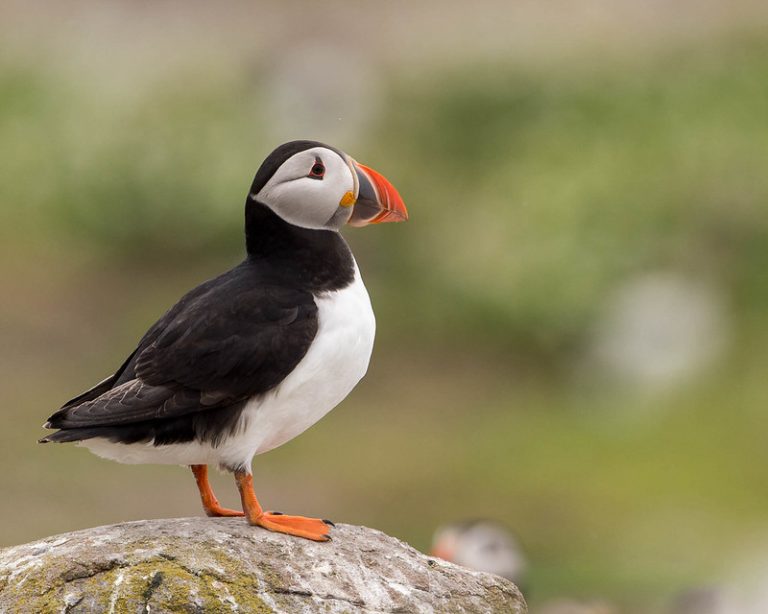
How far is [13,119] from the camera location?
2308cm

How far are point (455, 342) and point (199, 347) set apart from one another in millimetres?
13238

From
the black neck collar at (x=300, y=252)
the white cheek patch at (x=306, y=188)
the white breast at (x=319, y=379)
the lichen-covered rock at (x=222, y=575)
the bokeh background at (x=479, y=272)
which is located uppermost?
the bokeh background at (x=479, y=272)

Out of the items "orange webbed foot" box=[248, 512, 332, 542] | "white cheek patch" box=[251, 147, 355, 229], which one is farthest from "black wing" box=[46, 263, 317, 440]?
"orange webbed foot" box=[248, 512, 332, 542]

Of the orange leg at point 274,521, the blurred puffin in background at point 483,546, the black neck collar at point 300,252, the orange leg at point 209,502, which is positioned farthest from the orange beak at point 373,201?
the blurred puffin in background at point 483,546

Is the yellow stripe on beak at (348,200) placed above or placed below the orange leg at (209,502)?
above

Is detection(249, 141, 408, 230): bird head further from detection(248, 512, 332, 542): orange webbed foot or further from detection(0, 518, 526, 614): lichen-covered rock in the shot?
detection(0, 518, 526, 614): lichen-covered rock

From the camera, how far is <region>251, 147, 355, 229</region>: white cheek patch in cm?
657

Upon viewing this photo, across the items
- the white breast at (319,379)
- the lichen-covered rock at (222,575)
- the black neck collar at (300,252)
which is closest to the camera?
the lichen-covered rock at (222,575)

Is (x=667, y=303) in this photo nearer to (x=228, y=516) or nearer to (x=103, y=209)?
(x=103, y=209)

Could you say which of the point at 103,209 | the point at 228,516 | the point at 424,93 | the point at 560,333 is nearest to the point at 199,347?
the point at 228,516

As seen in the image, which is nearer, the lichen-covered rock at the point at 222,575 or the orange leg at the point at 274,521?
the lichen-covered rock at the point at 222,575

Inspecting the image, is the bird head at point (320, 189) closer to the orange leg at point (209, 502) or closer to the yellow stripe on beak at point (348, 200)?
the yellow stripe on beak at point (348, 200)

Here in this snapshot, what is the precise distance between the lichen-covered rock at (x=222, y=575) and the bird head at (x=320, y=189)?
4.62 feet

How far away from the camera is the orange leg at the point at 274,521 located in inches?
259
